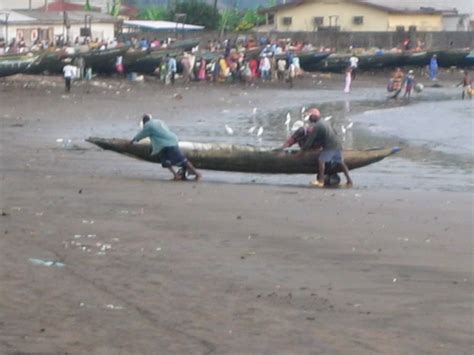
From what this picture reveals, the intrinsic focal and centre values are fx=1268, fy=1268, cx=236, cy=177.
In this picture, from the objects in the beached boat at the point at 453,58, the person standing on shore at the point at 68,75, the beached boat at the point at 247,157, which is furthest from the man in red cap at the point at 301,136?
the beached boat at the point at 453,58

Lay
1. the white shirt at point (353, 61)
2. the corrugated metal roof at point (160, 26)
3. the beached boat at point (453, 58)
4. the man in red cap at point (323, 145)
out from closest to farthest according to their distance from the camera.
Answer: the man in red cap at point (323, 145), the white shirt at point (353, 61), the beached boat at point (453, 58), the corrugated metal roof at point (160, 26)

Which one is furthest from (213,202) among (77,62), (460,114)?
(77,62)

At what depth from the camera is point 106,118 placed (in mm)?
30281

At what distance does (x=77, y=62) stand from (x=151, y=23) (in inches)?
977

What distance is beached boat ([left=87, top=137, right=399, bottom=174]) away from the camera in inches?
687

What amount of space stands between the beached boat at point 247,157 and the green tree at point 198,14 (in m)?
61.4

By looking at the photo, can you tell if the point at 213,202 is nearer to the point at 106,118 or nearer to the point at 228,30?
the point at 106,118

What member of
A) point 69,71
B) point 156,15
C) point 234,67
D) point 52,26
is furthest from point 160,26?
point 69,71

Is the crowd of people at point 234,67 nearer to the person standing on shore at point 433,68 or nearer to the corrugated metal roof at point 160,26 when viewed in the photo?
the person standing on shore at point 433,68

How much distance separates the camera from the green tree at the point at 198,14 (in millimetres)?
79562

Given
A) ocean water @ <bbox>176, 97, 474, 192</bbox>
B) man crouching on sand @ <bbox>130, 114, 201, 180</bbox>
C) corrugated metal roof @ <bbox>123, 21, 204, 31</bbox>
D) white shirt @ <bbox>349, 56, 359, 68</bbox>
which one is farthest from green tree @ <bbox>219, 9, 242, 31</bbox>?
man crouching on sand @ <bbox>130, 114, 201, 180</bbox>

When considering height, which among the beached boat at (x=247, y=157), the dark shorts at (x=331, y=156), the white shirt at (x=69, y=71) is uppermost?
the dark shorts at (x=331, y=156)

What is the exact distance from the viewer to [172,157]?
56.9 feet

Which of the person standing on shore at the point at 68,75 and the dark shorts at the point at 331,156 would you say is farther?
the person standing on shore at the point at 68,75
